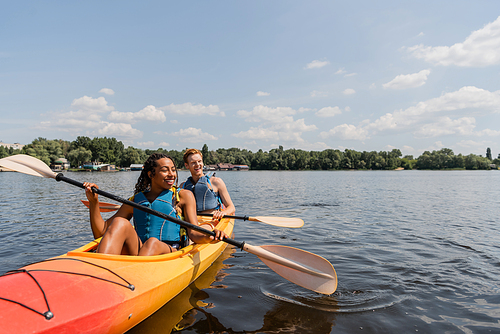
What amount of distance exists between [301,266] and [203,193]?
260cm

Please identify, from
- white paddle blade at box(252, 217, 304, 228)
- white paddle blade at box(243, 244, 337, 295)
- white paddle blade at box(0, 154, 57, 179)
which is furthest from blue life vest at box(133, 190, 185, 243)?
white paddle blade at box(252, 217, 304, 228)

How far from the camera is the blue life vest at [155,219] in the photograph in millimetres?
3645

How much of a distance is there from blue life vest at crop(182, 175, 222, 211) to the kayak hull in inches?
94.1

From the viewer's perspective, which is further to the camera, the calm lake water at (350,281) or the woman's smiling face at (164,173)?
the woman's smiling face at (164,173)

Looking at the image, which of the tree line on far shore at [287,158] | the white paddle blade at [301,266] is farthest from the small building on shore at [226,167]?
the white paddle blade at [301,266]

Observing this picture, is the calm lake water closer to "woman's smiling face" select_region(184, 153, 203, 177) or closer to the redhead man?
the redhead man

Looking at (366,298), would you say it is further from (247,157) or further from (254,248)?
(247,157)

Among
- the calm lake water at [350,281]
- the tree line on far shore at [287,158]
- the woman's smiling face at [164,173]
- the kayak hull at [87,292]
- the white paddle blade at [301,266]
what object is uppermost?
the tree line on far shore at [287,158]

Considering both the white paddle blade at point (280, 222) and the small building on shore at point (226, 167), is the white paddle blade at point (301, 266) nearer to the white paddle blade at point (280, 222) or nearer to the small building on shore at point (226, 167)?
the white paddle blade at point (280, 222)

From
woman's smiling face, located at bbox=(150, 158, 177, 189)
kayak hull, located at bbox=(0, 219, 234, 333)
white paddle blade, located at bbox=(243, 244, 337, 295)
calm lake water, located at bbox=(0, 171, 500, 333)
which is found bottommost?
calm lake water, located at bbox=(0, 171, 500, 333)

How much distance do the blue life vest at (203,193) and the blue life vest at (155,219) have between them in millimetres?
1935

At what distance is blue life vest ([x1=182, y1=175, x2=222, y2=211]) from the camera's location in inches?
225

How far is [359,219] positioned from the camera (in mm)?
9812

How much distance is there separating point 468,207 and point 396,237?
774 cm
